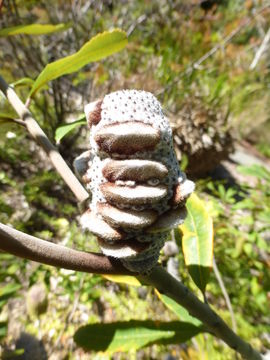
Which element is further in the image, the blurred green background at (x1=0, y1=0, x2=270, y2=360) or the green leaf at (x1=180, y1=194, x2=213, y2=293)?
the blurred green background at (x1=0, y1=0, x2=270, y2=360)

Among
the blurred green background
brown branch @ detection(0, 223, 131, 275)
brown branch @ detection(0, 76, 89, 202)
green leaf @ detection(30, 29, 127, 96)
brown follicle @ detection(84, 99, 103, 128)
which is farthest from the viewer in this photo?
the blurred green background

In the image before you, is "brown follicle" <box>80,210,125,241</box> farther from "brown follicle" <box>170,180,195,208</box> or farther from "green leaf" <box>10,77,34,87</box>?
"green leaf" <box>10,77,34,87</box>

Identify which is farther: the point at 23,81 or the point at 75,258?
the point at 23,81

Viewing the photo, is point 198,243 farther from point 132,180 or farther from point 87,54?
point 87,54

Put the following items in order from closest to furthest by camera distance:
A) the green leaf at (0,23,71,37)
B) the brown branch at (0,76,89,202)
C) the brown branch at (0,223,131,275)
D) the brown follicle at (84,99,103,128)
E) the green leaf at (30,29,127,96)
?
the brown branch at (0,223,131,275)
the brown follicle at (84,99,103,128)
the brown branch at (0,76,89,202)
the green leaf at (30,29,127,96)
the green leaf at (0,23,71,37)

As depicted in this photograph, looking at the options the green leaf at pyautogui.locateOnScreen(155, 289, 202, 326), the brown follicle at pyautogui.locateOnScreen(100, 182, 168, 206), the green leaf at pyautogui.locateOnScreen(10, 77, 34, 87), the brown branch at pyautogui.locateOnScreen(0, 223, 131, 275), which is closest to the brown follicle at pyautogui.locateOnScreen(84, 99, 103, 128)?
the brown follicle at pyautogui.locateOnScreen(100, 182, 168, 206)

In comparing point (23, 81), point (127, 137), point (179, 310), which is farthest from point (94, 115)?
point (179, 310)

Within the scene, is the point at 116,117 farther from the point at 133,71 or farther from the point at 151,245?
the point at 133,71

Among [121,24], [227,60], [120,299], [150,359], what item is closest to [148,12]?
[121,24]
